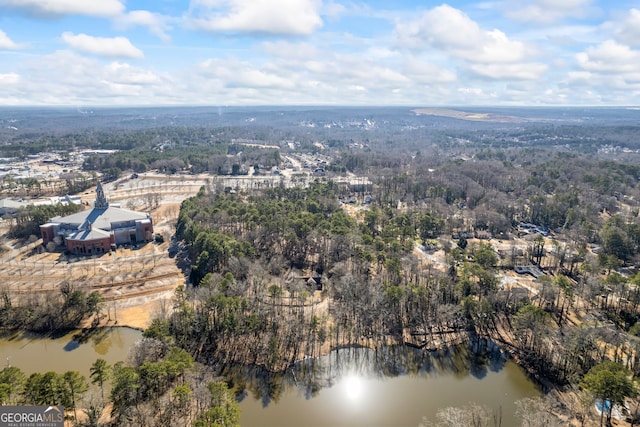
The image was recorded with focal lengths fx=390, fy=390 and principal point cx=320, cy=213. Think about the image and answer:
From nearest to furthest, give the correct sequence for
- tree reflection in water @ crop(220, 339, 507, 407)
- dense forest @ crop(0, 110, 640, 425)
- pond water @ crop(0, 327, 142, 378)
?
tree reflection in water @ crop(220, 339, 507, 407), dense forest @ crop(0, 110, 640, 425), pond water @ crop(0, 327, 142, 378)

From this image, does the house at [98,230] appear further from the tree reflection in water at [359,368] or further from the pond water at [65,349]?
the tree reflection in water at [359,368]

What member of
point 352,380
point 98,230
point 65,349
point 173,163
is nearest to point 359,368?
point 352,380

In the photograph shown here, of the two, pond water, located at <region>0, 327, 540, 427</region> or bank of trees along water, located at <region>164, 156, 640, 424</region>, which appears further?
bank of trees along water, located at <region>164, 156, 640, 424</region>

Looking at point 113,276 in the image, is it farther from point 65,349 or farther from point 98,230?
point 65,349

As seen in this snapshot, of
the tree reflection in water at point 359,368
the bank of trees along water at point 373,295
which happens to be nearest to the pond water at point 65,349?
the bank of trees along water at point 373,295

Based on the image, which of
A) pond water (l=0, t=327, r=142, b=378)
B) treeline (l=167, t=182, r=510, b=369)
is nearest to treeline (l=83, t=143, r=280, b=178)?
treeline (l=167, t=182, r=510, b=369)

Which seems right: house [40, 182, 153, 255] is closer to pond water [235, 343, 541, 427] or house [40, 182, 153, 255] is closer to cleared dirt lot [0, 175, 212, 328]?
cleared dirt lot [0, 175, 212, 328]
